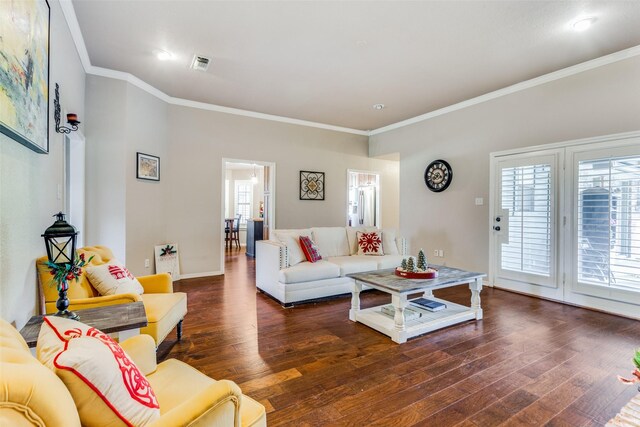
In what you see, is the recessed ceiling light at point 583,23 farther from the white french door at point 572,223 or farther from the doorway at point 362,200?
the doorway at point 362,200

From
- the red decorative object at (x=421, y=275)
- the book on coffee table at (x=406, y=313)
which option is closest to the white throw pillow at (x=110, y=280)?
the book on coffee table at (x=406, y=313)

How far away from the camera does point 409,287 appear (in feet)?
9.30

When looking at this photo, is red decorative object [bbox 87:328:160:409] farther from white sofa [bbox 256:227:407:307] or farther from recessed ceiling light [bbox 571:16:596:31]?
recessed ceiling light [bbox 571:16:596:31]

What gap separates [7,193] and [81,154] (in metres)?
2.67

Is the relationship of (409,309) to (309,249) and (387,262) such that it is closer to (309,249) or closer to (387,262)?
(387,262)

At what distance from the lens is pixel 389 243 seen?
4.85 metres

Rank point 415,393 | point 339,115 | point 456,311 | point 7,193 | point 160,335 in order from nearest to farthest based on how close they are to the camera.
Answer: point 7,193 → point 415,393 → point 160,335 → point 456,311 → point 339,115

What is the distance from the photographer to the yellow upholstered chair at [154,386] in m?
0.64

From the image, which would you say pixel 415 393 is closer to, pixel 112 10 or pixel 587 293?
pixel 587 293

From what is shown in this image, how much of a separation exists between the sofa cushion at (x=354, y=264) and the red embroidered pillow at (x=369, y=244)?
0.24m

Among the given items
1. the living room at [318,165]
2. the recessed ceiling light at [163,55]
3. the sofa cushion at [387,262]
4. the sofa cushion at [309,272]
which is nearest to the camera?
the living room at [318,165]

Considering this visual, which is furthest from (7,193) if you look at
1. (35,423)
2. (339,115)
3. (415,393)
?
(339,115)

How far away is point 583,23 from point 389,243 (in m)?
3.22

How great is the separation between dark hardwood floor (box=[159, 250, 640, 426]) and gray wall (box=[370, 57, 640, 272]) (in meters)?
1.73
